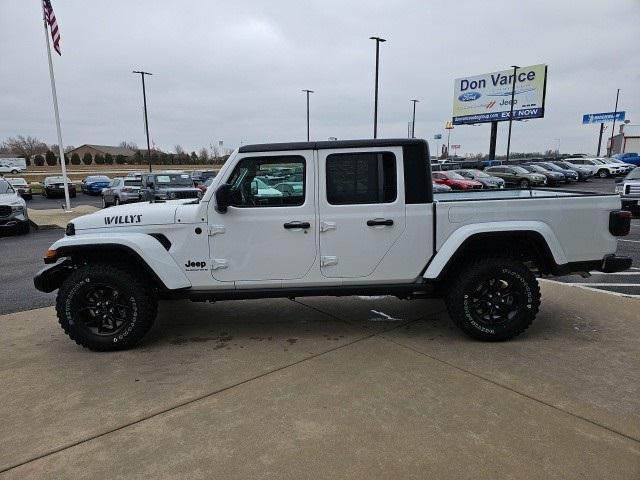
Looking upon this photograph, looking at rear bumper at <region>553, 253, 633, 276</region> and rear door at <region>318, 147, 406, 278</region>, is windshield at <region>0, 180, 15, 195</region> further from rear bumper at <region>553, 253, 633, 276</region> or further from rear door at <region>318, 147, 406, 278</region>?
rear bumper at <region>553, 253, 633, 276</region>

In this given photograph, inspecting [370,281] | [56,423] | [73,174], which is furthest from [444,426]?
[73,174]

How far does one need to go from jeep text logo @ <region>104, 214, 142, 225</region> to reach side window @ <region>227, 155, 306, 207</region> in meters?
0.93

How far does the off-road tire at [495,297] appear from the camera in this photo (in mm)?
Answer: 4047

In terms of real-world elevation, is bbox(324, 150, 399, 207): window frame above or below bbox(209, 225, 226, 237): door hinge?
above

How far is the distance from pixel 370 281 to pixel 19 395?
119 inches

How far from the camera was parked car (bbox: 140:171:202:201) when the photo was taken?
1546cm

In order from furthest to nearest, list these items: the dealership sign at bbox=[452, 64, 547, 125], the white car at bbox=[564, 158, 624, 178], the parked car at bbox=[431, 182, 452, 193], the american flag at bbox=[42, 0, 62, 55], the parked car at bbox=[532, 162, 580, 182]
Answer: the dealership sign at bbox=[452, 64, 547, 125] < the white car at bbox=[564, 158, 624, 178] < the parked car at bbox=[532, 162, 580, 182] < the american flag at bbox=[42, 0, 62, 55] < the parked car at bbox=[431, 182, 452, 193]

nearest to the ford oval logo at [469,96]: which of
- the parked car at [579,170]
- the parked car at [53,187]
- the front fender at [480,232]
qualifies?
the parked car at [579,170]

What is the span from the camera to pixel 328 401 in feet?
10.3

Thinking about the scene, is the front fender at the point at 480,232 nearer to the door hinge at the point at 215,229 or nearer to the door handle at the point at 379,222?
the door handle at the point at 379,222

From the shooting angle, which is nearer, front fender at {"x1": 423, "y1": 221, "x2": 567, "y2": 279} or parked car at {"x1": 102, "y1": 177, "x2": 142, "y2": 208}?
front fender at {"x1": 423, "y1": 221, "x2": 567, "y2": 279}

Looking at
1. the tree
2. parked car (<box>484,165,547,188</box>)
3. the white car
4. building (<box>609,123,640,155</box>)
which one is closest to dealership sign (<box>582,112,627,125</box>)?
building (<box>609,123,640,155</box>)

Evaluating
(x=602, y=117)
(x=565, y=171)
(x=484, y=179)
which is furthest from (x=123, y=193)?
(x=602, y=117)

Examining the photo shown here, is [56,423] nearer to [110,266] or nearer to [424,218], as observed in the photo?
[110,266]
